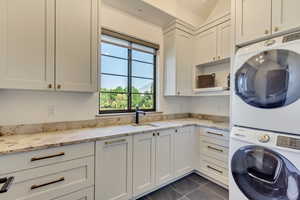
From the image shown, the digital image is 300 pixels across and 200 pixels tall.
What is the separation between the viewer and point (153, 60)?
285 centimetres

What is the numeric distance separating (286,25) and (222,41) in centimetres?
97

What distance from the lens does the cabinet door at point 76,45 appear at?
154 cm

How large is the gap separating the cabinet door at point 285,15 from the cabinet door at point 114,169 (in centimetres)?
202

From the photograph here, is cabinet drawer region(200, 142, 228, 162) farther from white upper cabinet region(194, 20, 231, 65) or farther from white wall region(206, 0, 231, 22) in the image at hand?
white wall region(206, 0, 231, 22)

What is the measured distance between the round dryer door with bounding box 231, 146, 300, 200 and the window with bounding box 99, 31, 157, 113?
169 centimetres

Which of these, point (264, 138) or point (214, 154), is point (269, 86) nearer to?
point (264, 138)

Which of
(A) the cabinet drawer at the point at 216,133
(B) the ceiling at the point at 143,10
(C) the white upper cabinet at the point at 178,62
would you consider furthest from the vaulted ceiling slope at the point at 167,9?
(A) the cabinet drawer at the point at 216,133

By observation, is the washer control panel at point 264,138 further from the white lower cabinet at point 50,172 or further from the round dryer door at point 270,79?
the white lower cabinet at point 50,172

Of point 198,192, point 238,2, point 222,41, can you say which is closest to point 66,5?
point 238,2

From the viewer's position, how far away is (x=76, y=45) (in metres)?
1.62

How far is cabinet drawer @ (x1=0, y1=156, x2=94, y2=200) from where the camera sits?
114cm

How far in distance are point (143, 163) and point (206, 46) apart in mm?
2255

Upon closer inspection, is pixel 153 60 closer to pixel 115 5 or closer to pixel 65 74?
→ pixel 115 5

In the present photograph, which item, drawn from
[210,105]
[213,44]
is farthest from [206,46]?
[210,105]
